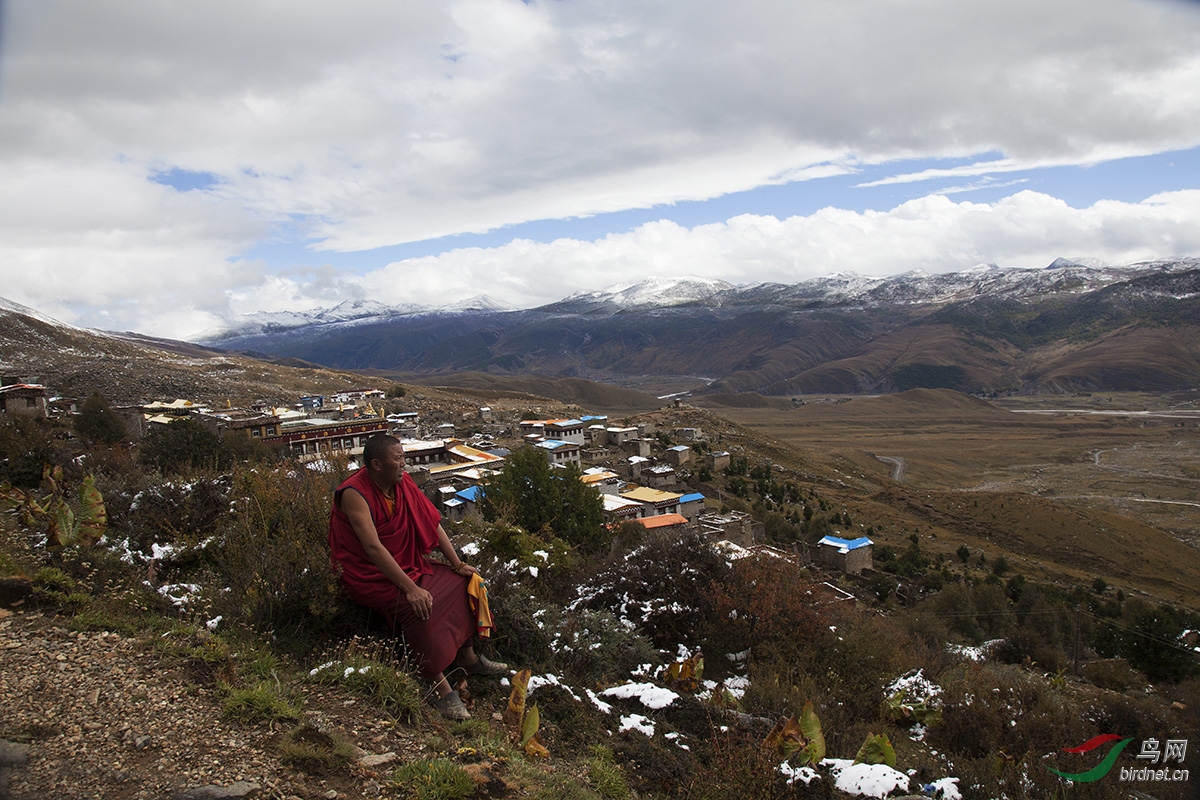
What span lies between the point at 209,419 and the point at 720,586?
3255 centimetres

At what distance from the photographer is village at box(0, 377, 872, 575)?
1057 inches

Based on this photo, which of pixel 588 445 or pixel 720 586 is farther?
pixel 588 445

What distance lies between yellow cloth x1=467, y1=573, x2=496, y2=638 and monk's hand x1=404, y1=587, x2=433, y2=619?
399mm

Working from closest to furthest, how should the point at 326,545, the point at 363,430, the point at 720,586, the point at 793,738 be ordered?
the point at 793,738
the point at 326,545
the point at 720,586
the point at 363,430

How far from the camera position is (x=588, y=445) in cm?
4462

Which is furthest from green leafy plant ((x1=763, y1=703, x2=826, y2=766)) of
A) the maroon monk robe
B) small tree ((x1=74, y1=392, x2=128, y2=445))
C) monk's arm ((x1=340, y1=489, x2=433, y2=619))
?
small tree ((x1=74, y1=392, x2=128, y2=445))

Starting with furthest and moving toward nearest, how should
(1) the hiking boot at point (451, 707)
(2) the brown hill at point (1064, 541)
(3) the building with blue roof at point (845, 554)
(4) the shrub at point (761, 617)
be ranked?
(2) the brown hill at point (1064, 541) → (3) the building with blue roof at point (845, 554) → (4) the shrub at point (761, 617) → (1) the hiking boot at point (451, 707)

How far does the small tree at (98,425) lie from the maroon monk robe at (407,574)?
24.2 meters

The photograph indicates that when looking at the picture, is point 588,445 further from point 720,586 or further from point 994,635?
point 720,586

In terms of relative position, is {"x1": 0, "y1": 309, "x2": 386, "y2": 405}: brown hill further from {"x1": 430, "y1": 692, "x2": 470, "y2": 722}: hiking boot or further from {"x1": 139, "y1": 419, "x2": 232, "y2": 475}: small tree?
{"x1": 430, "y1": 692, "x2": 470, "y2": 722}: hiking boot

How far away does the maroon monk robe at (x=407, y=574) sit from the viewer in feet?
14.8

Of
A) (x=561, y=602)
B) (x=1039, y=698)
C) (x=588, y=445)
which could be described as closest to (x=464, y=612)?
(x=561, y=602)

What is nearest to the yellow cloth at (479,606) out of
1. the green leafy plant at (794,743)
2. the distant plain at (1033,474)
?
the green leafy plant at (794,743)

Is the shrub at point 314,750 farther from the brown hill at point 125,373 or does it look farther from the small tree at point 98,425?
the brown hill at point 125,373
